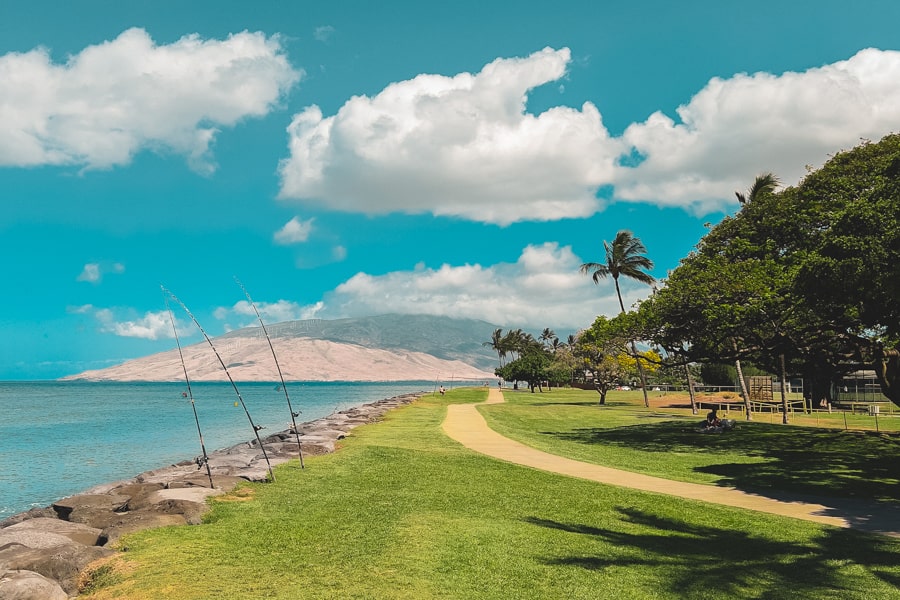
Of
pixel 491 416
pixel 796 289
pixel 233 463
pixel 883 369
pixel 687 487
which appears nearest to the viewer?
pixel 687 487

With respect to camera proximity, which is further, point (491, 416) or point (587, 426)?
point (491, 416)

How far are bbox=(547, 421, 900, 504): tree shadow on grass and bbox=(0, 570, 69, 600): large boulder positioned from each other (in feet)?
39.2

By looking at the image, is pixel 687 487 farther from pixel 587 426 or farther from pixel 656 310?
pixel 587 426

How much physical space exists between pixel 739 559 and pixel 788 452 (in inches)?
499

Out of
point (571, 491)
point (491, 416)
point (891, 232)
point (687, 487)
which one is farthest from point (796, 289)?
point (491, 416)

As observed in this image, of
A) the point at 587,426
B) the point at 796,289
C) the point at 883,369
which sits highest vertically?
the point at 796,289

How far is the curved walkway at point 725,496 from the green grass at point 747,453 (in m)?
0.71

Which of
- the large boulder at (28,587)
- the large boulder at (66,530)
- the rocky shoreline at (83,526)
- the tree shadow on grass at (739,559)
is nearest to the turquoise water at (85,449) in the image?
the rocky shoreline at (83,526)

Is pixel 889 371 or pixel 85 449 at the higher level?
pixel 889 371

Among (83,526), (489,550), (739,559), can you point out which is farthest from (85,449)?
(739,559)

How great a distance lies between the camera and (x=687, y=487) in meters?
13.7

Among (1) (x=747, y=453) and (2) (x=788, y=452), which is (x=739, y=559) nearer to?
(1) (x=747, y=453)

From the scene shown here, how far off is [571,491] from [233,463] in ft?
29.2

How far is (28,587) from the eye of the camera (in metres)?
6.79
